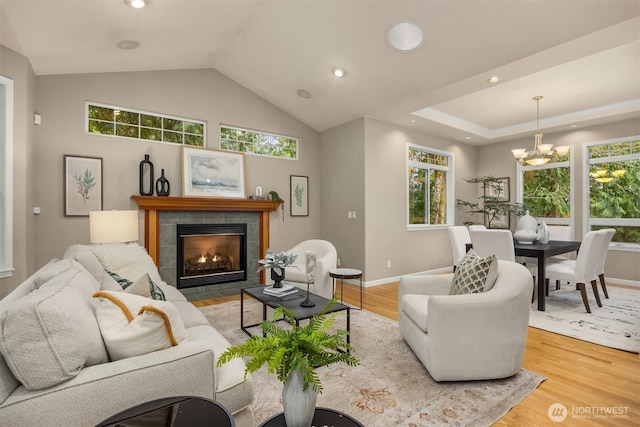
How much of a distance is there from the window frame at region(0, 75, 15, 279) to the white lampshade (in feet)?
2.28

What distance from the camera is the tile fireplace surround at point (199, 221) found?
13.9 feet

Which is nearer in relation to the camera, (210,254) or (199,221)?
(199,221)

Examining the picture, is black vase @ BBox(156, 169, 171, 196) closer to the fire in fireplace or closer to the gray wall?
the fire in fireplace

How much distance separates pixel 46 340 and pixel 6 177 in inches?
116

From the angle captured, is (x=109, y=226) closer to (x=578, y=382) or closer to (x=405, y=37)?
(x=405, y=37)

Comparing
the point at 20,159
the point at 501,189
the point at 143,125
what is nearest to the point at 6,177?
the point at 20,159

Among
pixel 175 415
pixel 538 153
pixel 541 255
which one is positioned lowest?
pixel 175 415

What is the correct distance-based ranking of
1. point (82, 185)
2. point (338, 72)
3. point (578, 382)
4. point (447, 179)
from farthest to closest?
point (447, 179) → point (338, 72) → point (82, 185) → point (578, 382)

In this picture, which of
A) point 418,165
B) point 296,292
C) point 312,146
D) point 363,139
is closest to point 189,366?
point 296,292

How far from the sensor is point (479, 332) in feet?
6.98

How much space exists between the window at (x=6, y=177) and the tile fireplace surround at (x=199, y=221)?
117 cm

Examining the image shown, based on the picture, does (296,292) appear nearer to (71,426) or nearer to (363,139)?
(71,426)

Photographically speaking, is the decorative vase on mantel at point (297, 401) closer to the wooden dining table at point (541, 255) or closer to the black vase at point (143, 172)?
the wooden dining table at point (541, 255)

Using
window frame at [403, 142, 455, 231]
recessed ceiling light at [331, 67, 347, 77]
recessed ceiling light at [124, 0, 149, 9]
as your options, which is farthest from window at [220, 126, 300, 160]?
recessed ceiling light at [124, 0, 149, 9]
